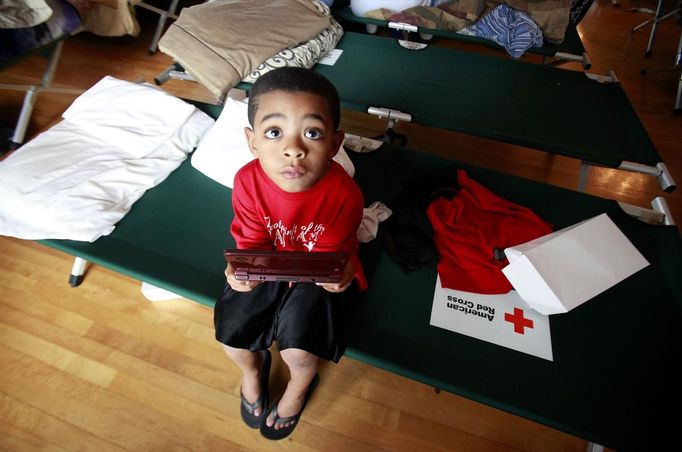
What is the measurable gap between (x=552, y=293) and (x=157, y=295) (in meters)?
1.54

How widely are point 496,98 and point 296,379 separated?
Answer: 1.70 metres

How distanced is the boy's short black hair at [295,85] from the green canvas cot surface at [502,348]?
65 centimetres

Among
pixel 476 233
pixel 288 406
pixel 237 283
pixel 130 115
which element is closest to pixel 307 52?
pixel 130 115

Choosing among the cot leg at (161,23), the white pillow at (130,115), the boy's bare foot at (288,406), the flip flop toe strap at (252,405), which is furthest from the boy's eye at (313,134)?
the cot leg at (161,23)

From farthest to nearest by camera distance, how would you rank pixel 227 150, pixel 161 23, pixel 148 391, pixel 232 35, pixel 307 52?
pixel 161 23, pixel 307 52, pixel 232 35, pixel 227 150, pixel 148 391

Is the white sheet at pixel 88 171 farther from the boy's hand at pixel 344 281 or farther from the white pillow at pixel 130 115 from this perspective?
the boy's hand at pixel 344 281

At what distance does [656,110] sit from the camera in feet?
8.64

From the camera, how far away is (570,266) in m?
1.11

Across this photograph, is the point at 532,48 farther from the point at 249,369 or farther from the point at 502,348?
the point at 249,369

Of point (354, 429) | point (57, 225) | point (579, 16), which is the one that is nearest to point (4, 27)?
point (57, 225)

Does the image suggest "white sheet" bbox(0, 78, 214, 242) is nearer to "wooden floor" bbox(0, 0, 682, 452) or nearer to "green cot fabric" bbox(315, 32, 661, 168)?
"wooden floor" bbox(0, 0, 682, 452)

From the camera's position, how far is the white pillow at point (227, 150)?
1.48 m

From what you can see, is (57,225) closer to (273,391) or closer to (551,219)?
(273,391)

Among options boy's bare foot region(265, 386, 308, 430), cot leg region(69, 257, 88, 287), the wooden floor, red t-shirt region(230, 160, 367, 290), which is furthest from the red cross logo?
cot leg region(69, 257, 88, 287)
